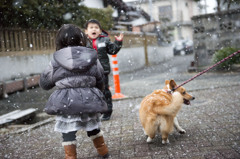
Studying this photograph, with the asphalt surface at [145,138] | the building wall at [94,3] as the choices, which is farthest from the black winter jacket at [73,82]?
the building wall at [94,3]

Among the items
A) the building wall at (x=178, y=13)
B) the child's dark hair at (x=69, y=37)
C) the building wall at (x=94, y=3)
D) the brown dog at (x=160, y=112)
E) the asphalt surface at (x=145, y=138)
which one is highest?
the building wall at (x=178, y=13)

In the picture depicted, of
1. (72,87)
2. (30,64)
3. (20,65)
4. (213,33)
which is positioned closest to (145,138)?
(72,87)

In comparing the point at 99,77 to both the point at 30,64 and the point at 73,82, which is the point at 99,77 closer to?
the point at 73,82

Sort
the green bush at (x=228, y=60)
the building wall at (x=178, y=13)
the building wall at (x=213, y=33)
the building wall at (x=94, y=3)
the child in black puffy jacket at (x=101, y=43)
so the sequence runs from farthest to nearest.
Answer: the building wall at (x=178, y=13), the building wall at (x=94, y=3), the building wall at (x=213, y=33), the green bush at (x=228, y=60), the child in black puffy jacket at (x=101, y=43)

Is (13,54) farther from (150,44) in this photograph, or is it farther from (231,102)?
(150,44)

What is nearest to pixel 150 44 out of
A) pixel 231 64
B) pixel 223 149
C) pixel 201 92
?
pixel 231 64

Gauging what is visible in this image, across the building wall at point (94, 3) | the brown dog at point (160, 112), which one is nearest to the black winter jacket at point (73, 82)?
the brown dog at point (160, 112)

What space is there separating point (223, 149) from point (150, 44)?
1886 cm

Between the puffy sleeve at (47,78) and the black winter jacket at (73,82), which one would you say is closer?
the black winter jacket at (73,82)

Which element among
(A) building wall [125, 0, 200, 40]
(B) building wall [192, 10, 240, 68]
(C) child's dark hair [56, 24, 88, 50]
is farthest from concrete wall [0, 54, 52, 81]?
(A) building wall [125, 0, 200, 40]

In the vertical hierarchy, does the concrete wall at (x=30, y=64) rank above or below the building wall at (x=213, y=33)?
below

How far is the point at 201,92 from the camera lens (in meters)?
6.97

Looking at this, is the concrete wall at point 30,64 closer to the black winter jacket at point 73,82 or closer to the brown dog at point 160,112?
the black winter jacket at point 73,82

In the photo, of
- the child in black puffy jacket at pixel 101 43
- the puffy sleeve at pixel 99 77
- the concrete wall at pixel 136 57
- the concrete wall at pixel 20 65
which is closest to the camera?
the puffy sleeve at pixel 99 77
